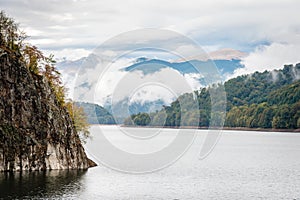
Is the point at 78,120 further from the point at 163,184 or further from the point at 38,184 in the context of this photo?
the point at 38,184

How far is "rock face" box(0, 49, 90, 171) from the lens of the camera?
7219 cm

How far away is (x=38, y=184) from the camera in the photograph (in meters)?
64.3

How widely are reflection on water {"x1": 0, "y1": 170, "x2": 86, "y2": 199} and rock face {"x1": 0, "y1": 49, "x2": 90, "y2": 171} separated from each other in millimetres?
2371

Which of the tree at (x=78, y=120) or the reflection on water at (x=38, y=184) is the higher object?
the tree at (x=78, y=120)

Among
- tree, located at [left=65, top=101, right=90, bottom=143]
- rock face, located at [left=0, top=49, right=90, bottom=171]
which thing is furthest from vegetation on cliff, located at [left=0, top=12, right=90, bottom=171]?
tree, located at [left=65, top=101, right=90, bottom=143]

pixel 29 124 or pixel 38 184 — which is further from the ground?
pixel 29 124

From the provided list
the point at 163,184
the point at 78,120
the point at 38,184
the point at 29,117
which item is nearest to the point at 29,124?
the point at 29,117

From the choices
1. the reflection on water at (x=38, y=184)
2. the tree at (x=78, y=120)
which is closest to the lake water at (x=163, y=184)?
the reflection on water at (x=38, y=184)

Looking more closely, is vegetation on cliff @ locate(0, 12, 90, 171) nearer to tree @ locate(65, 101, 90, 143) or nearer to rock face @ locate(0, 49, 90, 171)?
rock face @ locate(0, 49, 90, 171)

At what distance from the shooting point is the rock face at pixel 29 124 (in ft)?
237

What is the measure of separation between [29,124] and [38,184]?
13.2 m

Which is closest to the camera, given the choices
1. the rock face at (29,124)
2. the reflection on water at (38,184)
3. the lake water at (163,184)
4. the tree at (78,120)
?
the reflection on water at (38,184)

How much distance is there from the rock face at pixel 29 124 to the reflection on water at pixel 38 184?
2.37 metres

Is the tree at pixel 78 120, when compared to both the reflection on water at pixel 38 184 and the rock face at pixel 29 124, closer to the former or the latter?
the rock face at pixel 29 124
